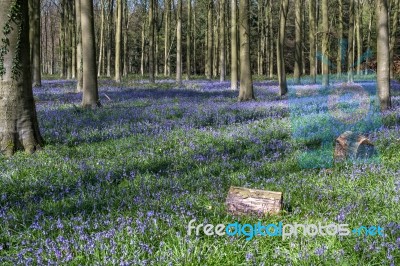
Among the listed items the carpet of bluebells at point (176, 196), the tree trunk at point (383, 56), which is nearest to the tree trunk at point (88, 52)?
the carpet of bluebells at point (176, 196)

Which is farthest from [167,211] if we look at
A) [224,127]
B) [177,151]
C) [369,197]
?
[224,127]

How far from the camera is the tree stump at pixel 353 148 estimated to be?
7.96 meters

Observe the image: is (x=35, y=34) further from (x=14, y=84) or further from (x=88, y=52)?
(x=14, y=84)

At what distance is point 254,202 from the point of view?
5.32 m

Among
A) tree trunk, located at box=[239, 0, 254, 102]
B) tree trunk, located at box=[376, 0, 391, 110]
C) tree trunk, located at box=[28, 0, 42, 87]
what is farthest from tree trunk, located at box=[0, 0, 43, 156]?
tree trunk, located at box=[28, 0, 42, 87]

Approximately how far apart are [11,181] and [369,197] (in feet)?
18.6

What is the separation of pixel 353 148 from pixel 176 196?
12.9 ft

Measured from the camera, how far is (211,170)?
294 inches

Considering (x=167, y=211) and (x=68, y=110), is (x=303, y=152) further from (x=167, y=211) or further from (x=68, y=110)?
(x=68, y=110)

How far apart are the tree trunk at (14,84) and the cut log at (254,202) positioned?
558cm

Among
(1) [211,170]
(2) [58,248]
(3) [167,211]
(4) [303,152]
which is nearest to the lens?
(2) [58,248]

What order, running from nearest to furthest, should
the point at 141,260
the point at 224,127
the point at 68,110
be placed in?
1. the point at 141,260
2. the point at 224,127
3. the point at 68,110

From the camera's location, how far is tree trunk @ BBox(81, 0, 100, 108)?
16047 mm

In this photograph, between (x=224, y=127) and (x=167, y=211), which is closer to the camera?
(x=167, y=211)
